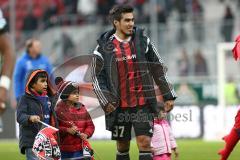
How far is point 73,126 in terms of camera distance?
31.7 feet

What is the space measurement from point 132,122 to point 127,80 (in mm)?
508

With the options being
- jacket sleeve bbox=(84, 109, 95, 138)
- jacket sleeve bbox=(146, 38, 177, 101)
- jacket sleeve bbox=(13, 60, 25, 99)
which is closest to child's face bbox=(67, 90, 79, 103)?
jacket sleeve bbox=(84, 109, 95, 138)

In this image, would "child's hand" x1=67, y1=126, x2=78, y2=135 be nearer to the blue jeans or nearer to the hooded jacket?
the hooded jacket

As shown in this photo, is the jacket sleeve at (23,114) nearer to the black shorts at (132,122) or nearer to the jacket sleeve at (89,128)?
the jacket sleeve at (89,128)

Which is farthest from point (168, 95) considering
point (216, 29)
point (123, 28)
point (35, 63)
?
point (216, 29)

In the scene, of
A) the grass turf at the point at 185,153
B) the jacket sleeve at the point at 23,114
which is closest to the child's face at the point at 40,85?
the jacket sleeve at the point at 23,114

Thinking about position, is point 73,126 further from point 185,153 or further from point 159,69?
point 185,153

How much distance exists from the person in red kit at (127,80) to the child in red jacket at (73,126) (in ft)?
0.92

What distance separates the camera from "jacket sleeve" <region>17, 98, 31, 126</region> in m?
9.29

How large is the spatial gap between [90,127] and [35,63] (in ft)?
22.3

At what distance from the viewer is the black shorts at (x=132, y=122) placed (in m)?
9.58

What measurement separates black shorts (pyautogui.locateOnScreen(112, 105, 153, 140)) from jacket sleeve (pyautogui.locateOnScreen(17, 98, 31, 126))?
1105mm

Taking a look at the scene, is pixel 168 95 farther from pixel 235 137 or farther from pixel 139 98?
pixel 235 137

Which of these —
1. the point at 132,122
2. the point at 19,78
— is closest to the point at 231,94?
the point at 19,78
